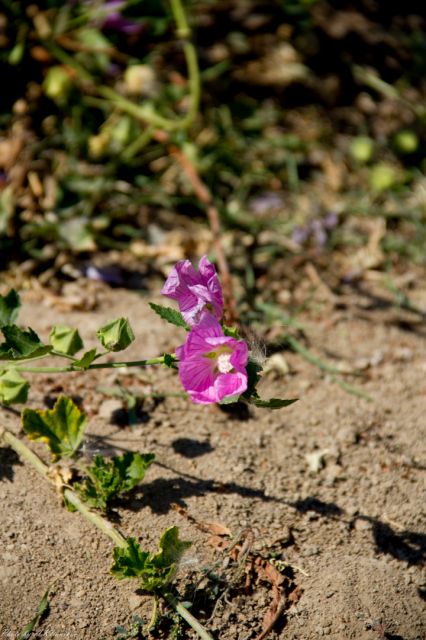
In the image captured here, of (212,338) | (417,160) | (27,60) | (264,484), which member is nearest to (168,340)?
(264,484)

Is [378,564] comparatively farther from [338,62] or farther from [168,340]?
[338,62]

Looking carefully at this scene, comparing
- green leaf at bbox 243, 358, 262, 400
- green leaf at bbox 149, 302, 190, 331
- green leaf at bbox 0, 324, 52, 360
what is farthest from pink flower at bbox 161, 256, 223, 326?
green leaf at bbox 0, 324, 52, 360

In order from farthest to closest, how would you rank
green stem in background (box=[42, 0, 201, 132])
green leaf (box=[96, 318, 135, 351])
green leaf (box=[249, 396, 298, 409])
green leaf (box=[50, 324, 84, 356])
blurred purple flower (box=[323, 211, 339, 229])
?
blurred purple flower (box=[323, 211, 339, 229]), green stem in background (box=[42, 0, 201, 132]), green leaf (box=[50, 324, 84, 356]), green leaf (box=[96, 318, 135, 351]), green leaf (box=[249, 396, 298, 409])

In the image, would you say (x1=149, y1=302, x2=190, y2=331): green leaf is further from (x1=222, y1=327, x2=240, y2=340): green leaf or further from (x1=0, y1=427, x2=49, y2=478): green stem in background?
(x1=0, y1=427, x2=49, y2=478): green stem in background

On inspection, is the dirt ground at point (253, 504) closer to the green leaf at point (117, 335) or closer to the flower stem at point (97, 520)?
the flower stem at point (97, 520)

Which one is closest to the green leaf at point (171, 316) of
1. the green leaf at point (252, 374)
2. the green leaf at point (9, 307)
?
the green leaf at point (252, 374)

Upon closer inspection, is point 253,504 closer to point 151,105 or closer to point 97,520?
point 97,520
